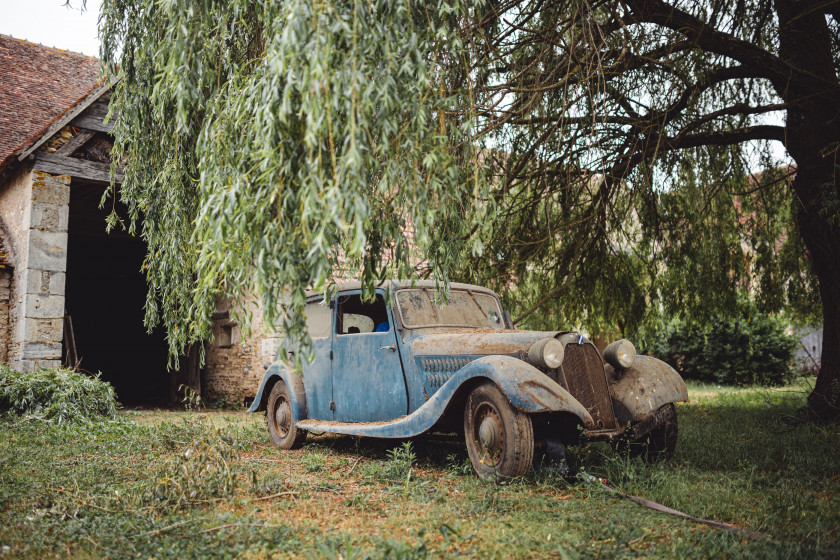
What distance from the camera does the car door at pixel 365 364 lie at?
5.21 metres

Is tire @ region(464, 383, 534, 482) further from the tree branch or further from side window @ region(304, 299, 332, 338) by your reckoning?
the tree branch

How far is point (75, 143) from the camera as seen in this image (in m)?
8.98

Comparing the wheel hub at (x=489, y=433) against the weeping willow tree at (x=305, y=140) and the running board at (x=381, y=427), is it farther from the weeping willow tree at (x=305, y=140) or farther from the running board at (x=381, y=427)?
the weeping willow tree at (x=305, y=140)

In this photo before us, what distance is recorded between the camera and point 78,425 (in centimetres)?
715

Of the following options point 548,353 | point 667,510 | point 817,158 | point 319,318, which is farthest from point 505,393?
point 817,158

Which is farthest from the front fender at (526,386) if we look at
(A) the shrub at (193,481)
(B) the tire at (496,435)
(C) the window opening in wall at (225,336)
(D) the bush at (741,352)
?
(D) the bush at (741,352)

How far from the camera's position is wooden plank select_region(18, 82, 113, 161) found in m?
8.46

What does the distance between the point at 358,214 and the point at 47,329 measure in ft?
24.4

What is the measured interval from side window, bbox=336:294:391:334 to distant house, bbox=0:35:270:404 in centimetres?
281

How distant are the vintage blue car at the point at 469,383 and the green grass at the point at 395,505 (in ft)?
0.91

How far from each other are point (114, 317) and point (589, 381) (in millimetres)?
14340

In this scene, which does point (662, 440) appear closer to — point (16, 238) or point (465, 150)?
point (465, 150)

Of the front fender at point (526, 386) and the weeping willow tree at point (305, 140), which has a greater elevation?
the weeping willow tree at point (305, 140)

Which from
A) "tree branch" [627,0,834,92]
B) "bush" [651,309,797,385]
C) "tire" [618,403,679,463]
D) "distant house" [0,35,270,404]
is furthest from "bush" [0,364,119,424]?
"bush" [651,309,797,385]
